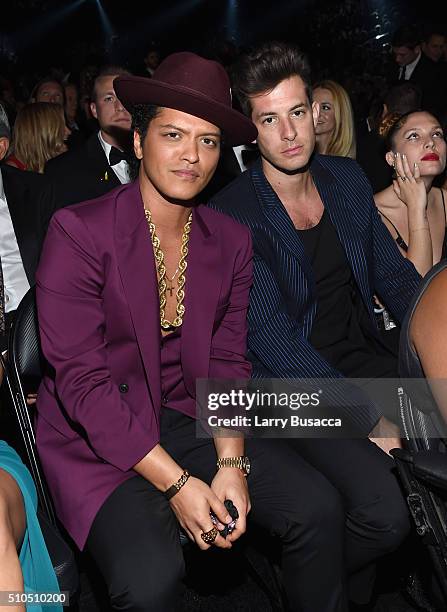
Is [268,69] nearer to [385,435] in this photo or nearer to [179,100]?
[179,100]

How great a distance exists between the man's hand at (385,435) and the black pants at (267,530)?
0.25 meters

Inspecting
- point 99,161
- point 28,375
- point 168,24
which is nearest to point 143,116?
point 28,375

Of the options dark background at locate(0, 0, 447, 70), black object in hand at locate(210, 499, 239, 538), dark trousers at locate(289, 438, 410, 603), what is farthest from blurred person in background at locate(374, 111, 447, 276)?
dark background at locate(0, 0, 447, 70)

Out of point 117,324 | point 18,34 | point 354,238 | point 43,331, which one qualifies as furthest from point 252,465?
point 18,34

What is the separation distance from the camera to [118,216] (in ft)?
7.73

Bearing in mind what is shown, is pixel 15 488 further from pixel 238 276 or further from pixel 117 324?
pixel 238 276

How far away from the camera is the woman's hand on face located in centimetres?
349

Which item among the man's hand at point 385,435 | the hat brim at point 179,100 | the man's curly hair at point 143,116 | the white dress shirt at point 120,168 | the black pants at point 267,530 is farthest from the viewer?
the white dress shirt at point 120,168

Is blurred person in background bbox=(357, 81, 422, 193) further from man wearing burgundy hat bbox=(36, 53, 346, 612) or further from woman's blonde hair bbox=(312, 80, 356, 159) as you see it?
man wearing burgundy hat bbox=(36, 53, 346, 612)

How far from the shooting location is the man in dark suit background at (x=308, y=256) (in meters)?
2.71

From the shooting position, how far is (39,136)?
4984 millimetres

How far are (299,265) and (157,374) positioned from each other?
72 cm

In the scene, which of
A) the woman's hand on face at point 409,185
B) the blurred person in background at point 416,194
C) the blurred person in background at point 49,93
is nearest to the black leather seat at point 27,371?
the blurred person in background at point 416,194

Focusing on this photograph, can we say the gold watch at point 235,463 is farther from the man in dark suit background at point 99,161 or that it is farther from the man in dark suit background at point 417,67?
the man in dark suit background at point 417,67
